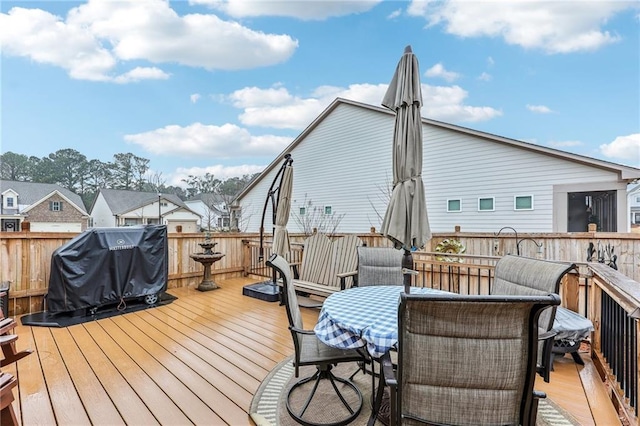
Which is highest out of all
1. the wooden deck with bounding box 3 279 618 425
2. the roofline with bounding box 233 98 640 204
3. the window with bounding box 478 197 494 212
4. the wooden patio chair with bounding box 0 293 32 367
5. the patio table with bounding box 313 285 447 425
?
the roofline with bounding box 233 98 640 204

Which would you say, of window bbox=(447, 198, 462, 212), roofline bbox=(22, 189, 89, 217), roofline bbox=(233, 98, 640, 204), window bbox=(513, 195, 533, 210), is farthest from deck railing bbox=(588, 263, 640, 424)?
roofline bbox=(22, 189, 89, 217)

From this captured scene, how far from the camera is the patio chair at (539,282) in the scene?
214 centimetres

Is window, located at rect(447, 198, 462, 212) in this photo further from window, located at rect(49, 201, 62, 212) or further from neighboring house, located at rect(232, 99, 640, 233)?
window, located at rect(49, 201, 62, 212)

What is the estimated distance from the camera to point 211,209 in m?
22.2

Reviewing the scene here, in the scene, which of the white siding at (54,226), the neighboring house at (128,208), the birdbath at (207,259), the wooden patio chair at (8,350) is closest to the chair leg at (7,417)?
the wooden patio chair at (8,350)

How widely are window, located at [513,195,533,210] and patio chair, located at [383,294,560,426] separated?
7897 millimetres

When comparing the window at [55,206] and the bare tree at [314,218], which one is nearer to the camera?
the bare tree at [314,218]

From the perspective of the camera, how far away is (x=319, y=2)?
6.77 meters

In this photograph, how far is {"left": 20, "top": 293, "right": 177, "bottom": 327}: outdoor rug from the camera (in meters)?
4.09

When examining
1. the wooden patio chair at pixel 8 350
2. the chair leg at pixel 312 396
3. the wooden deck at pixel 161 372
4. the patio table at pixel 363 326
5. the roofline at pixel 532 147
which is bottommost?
the wooden deck at pixel 161 372

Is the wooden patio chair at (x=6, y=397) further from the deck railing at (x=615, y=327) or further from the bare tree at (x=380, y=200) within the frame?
the bare tree at (x=380, y=200)

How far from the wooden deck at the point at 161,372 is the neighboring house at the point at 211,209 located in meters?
16.7

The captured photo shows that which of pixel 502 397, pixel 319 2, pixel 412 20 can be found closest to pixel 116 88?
pixel 319 2

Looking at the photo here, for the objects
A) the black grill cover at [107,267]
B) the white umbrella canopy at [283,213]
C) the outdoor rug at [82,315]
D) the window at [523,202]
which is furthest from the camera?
the window at [523,202]
